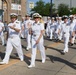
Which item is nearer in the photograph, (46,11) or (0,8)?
(0,8)

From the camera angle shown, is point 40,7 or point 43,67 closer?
point 43,67

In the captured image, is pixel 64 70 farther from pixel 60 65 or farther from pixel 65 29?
pixel 65 29

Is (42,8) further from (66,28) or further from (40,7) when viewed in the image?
(66,28)

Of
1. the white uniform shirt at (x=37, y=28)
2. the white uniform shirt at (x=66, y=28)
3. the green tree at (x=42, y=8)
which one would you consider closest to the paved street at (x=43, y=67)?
the white uniform shirt at (x=37, y=28)

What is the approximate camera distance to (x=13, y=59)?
437 inches

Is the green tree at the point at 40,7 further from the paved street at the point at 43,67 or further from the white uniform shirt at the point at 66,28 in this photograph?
the paved street at the point at 43,67

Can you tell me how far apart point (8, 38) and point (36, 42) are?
1198 millimetres

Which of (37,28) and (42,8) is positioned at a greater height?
(37,28)

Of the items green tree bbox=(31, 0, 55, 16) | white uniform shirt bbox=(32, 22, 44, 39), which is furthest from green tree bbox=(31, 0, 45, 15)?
white uniform shirt bbox=(32, 22, 44, 39)

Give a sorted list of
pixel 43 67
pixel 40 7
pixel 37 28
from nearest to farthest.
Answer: pixel 43 67 < pixel 37 28 < pixel 40 7

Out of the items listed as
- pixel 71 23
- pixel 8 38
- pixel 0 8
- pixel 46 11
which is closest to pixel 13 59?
pixel 8 38

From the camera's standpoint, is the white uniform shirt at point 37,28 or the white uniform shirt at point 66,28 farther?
the white uniform shirt at point 66,28

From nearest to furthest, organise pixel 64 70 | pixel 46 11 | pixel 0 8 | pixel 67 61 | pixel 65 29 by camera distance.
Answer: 1. pixel 64 70
2. pixel 67 61
3. pixel 65 29
4. pixel 0 8
5. pixel 46 11

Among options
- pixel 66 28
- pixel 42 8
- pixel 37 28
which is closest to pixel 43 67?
pixel 37 28
